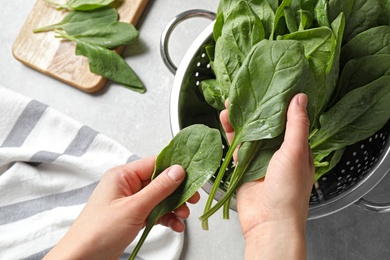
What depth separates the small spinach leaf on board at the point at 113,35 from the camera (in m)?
0.99

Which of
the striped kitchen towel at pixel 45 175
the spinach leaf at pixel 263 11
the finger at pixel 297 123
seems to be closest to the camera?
the finger at pixel 297 123

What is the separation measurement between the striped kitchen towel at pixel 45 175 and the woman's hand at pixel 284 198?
0.97 ft

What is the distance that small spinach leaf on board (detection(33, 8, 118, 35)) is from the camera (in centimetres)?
100

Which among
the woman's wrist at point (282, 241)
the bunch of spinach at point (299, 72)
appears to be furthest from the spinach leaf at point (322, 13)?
the woman's wrist at point (282, 241)

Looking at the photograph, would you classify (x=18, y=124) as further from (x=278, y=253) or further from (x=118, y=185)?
(x=278, y=253)

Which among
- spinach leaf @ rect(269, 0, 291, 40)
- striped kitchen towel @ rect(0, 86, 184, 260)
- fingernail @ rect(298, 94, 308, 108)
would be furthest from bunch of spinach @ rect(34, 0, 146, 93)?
fingernail @ rect(298, 94, 308, 108)

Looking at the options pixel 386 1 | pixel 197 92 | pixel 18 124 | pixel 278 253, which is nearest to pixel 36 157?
pixel 18 124

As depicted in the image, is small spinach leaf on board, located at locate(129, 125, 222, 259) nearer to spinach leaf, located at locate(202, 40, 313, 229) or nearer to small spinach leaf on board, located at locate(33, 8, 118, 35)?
spinach leaf, located at locate(202, 40, 313, 229)

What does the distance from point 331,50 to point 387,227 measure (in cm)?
40

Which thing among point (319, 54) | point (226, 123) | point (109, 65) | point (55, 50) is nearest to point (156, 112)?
point (109, 65)

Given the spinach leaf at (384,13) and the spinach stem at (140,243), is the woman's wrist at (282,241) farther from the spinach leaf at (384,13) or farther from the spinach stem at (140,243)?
the spinach leaf at (384,13)

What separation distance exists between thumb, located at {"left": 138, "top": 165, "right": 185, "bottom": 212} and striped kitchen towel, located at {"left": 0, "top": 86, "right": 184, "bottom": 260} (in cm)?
29

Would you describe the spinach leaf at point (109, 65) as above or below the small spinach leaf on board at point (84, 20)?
below

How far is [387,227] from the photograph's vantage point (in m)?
0.89
